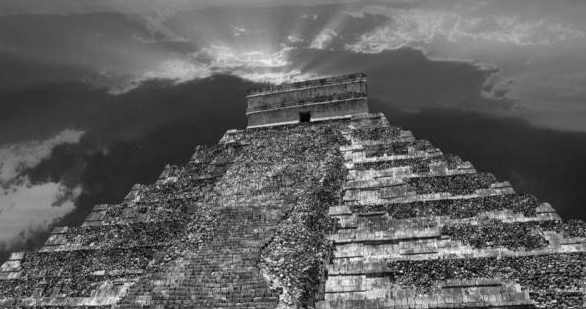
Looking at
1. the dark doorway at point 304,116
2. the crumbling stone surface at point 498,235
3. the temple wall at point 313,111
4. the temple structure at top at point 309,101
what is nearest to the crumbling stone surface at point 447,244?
the crumbling stone surface at point 498,235

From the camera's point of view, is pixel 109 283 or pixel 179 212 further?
pixel 179 212

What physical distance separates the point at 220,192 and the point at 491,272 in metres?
8.96

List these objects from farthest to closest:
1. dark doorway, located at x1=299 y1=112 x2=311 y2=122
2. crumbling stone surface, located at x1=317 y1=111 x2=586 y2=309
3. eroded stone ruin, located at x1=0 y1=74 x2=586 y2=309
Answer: dark doorway, located at x1=299 y1=112 x2=311 y2=122 < eroded stone ruin, located at x1=0 y1=74 x2=586 y2=309 < crumbling stone surface, located at x1=317 y1=111 x2=586 y2=309

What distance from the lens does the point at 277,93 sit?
23656mm

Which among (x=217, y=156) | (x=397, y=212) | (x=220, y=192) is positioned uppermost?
(x=217, y=156)

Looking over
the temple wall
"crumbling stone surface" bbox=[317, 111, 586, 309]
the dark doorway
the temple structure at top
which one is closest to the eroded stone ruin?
"crumbling stone surface" bbox=[317, 111, 586, 309]

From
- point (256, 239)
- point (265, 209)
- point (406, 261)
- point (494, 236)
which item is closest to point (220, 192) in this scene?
point (265, 209)

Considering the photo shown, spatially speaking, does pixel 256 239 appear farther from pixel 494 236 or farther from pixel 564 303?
pixel 564 303

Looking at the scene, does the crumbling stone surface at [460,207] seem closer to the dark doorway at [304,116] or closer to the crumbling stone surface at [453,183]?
the crumbling stone surface at [453,183]

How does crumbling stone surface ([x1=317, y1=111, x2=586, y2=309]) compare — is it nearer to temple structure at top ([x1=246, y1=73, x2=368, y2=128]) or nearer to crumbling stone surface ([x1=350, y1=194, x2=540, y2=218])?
crumbling stone surface ([x1=350, y1=194, x2=540, y2=218])

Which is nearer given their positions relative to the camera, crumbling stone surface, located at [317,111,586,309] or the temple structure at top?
crumbling stone surface, located at [317,111,586,309]

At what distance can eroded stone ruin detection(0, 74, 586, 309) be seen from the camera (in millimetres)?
9883

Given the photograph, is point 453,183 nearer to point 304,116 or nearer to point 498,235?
point 498,235

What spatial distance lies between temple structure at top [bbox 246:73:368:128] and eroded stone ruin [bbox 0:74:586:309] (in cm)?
389
